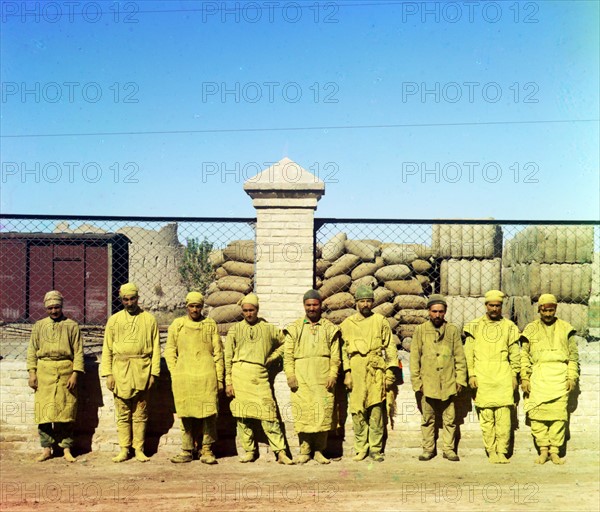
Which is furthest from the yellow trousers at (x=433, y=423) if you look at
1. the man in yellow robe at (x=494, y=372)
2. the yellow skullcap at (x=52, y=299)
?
the yellow skullcap at (x=52, y=299)

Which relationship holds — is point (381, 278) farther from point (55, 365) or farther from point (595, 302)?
point (55, 365)

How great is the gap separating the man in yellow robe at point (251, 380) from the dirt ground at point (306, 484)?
0.25 m

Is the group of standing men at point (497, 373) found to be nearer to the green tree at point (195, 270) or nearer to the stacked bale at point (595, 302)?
the stacked bale at point (595, 302)

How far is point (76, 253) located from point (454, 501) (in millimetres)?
12101

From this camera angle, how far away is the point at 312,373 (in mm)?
6406

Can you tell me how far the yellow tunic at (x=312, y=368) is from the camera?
636 cm

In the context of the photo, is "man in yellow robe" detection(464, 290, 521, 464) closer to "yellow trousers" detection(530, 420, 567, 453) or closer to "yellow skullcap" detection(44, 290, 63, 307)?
"yellow trousers" detection(530, 420, 567, 453)

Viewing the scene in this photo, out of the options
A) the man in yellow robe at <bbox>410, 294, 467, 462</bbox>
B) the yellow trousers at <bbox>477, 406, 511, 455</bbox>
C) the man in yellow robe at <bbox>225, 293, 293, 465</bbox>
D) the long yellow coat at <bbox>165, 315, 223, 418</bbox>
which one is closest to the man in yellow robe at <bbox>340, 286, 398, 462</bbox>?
the man in yellow robe at <bbox>410, 294, 467, 462</bbox>

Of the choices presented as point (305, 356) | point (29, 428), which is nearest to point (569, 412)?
point (305, 356)

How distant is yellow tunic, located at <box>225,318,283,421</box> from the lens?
21.1 ft

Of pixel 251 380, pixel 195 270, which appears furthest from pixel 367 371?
pixel 195 270

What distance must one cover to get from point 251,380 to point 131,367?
4.00 feet

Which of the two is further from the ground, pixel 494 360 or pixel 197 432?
pixel 494 360

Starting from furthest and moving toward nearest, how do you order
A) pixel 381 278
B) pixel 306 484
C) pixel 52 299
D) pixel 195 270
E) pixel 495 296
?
pixel 195 270 → pixel 381 278 → pixel 52 299 → pixel 495 296 → pixel 306 484
